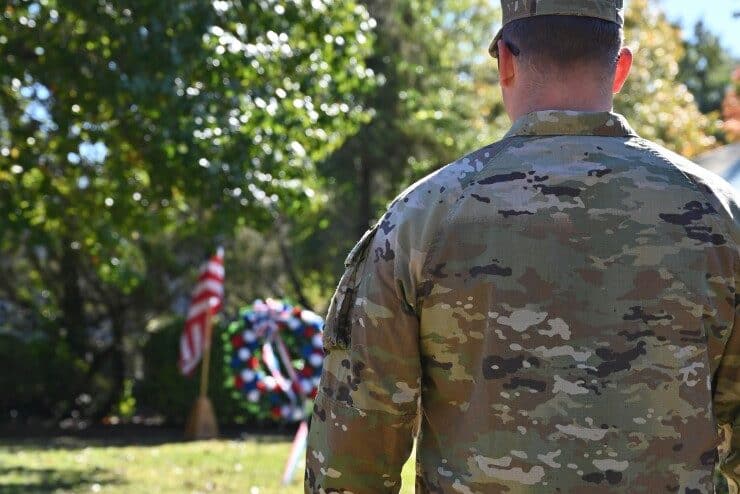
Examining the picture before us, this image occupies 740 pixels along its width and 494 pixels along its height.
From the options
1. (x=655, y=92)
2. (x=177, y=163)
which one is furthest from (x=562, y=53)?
(x=655, y=92)

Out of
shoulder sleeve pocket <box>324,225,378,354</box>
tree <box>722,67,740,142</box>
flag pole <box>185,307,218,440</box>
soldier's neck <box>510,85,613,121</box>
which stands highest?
soldier's neck <box>510,85,613,121</box>

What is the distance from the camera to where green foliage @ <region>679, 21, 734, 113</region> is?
4659 cm

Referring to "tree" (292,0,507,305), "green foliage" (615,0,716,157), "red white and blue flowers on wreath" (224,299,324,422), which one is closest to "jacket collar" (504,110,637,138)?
"red white and blue flowers on wreath" (224,299,324,422)

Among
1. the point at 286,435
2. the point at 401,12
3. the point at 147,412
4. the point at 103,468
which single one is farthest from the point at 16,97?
the point at 401,12

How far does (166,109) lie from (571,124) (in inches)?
245

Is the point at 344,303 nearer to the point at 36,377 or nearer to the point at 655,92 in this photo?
the point at 36,377

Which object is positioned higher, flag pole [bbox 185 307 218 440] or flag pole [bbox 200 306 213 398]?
flag pole [bbox 200 306 213 398]

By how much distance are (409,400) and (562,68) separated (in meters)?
0.70

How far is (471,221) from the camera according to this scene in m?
2.03

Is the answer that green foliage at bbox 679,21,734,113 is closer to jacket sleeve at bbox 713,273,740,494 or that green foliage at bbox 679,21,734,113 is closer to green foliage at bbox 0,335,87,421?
green foliage at bbox 0,335,87,421

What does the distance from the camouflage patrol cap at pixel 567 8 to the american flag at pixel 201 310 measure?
1416cm

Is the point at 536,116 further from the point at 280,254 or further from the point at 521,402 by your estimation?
the point at 280,254

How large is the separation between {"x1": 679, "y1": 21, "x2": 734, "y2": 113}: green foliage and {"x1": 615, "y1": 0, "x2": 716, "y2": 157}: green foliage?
16204mm

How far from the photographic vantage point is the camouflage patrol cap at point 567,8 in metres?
2.05
